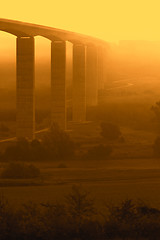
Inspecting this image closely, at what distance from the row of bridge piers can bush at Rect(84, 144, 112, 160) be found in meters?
5.71

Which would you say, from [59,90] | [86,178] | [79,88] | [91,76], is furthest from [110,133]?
[91,76]

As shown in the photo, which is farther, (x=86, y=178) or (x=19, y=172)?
(x=19, y=172)

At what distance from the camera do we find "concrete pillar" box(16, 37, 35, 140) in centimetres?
2942

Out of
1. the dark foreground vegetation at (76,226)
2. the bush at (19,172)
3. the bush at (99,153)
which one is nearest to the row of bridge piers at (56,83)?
the bush at (99,153)

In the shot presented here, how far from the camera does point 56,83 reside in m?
35.0

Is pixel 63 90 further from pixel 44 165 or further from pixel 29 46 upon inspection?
pixel 44 165

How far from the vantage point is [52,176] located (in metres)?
19.5

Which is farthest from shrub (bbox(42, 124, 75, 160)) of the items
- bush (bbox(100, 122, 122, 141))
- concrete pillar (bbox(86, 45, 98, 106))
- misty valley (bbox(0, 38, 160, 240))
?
concrete pillar (bbox(86, 45, 98, 106))

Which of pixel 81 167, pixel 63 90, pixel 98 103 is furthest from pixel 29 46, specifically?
pixel 98 103

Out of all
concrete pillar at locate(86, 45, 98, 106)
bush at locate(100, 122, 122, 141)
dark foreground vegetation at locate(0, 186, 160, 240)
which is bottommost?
dark foreground vegetation at locate(0, 186, 160, 240)

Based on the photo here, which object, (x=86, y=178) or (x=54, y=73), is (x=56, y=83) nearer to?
(x=54, y=73)

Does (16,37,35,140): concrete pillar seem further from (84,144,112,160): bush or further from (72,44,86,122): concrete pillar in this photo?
(72,44,86,122): concrete pillar

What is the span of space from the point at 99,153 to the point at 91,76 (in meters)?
23.8

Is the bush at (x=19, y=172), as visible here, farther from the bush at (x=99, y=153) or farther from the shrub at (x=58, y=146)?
the shrub at (x=58, y=146)
